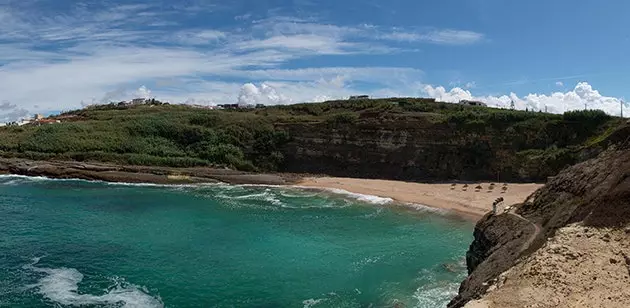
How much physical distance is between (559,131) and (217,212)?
40.4 metres

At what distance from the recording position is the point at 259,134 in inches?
2950

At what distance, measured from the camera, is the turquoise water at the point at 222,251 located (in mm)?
24547

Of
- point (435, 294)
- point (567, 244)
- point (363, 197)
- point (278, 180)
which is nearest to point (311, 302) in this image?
point (435, 294)

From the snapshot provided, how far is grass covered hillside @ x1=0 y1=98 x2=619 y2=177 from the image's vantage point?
58.7 meters

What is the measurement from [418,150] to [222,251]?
37.7m

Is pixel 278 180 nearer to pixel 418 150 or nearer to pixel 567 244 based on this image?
pixel 418 150

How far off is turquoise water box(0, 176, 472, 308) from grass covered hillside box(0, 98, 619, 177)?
18.4 meters

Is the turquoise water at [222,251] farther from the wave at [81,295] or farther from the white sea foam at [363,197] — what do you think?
the white sea foam at [363,197]

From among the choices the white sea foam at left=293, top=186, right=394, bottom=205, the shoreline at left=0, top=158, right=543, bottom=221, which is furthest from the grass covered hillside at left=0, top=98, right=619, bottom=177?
the white sea foam at left=293, top=186, right=394, bottom=205

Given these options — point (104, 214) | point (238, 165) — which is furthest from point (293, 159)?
point (104, 214)

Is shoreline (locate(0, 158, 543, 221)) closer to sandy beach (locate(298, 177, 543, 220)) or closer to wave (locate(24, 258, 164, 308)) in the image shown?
sandy beach (locate(298, 177, 543, 220))

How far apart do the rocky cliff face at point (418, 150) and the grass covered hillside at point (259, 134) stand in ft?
0.53

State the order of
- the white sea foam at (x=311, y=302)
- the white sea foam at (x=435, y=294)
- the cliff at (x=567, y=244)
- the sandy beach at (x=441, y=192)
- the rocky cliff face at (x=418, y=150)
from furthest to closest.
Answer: the rocky cliff face at (x=418, y=150)
the sandy beach at (x=441, y=192)
the white sea foam at (x=435, y=294)
the white sea foam at (x=311, y=302)
the cliff at (x=567, y=244)

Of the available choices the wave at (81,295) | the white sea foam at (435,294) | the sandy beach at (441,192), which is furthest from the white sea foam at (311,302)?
the sandy beach at (441,192)
